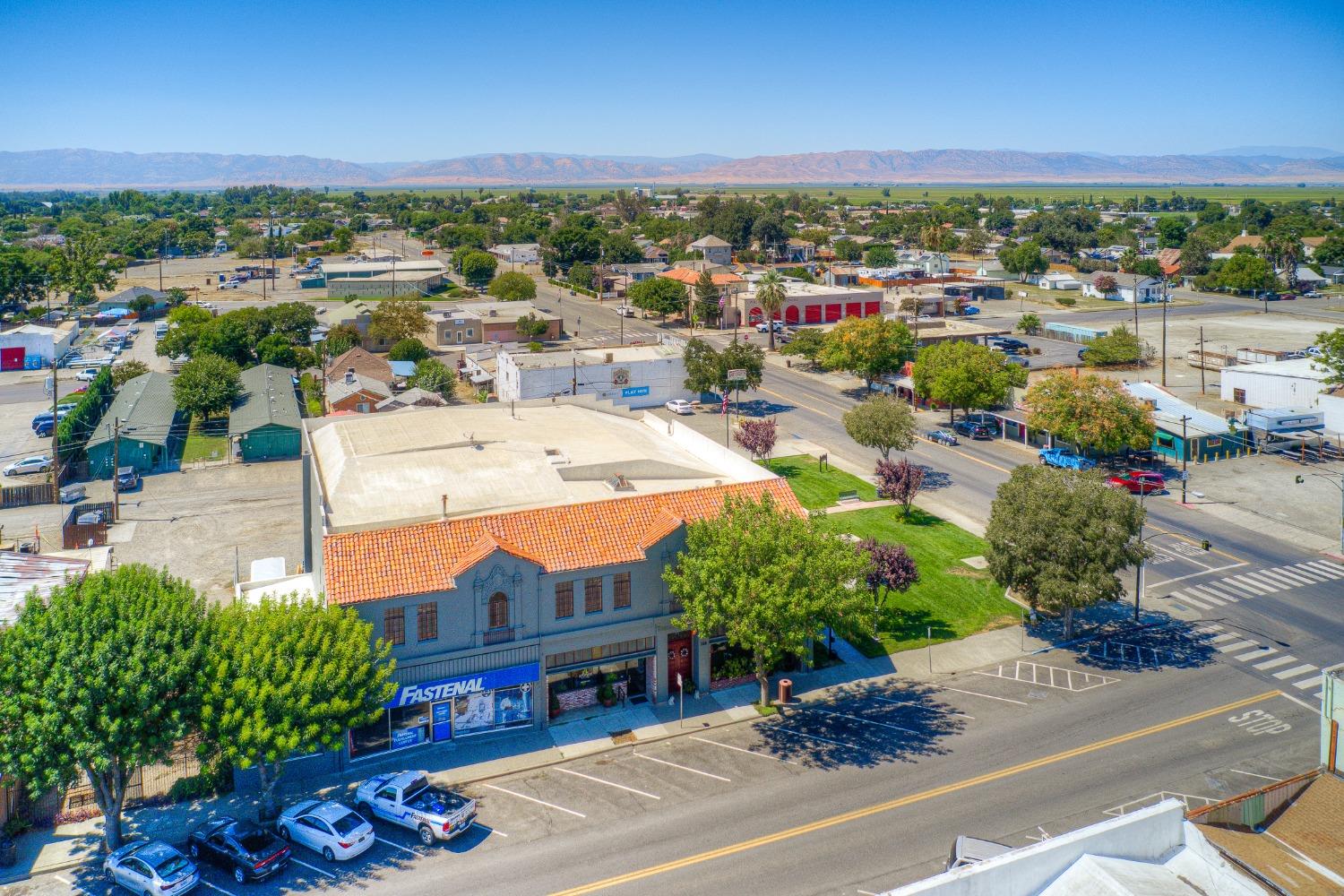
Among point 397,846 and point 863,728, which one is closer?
point 397,846

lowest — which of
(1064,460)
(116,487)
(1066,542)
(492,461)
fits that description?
(1064,460)

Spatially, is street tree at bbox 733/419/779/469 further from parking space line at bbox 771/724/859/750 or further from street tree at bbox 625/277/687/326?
street tree at bbox 625/277/687/326

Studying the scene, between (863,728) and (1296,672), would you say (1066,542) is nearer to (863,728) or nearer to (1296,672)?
(1296,672)

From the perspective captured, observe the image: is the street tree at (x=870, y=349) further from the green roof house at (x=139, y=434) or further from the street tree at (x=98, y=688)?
the street tree at (x=98, y=688)

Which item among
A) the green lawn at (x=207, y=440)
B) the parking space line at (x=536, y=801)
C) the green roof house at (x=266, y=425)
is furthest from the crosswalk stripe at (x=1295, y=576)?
the green lawn at (x=207, y=440)

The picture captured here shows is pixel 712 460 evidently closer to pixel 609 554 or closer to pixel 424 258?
pixel 609 554

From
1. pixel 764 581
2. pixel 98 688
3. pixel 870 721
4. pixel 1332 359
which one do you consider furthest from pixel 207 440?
pixel 1332 359

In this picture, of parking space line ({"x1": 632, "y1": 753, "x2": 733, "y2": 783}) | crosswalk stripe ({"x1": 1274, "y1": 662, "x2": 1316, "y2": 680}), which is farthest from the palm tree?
parking space line ({"x1": 632, "y1": 753, "x2": 733, "y2": 783})
